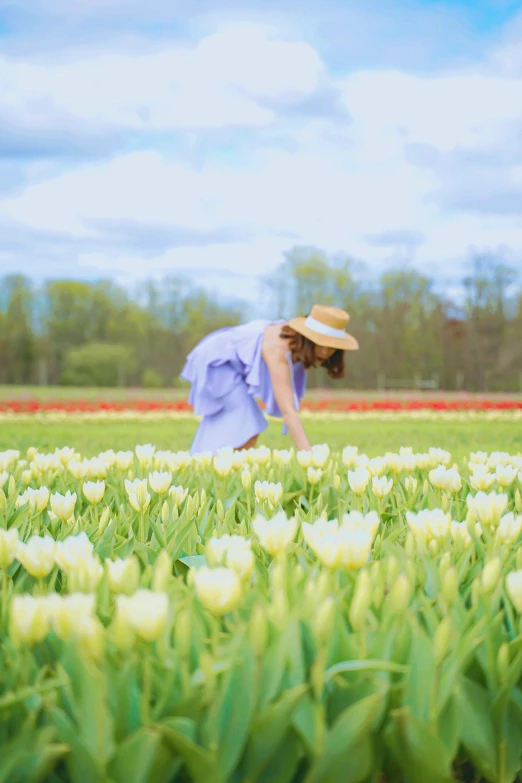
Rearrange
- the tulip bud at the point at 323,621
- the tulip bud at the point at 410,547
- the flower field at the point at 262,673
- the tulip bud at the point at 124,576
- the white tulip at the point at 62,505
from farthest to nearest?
the white tulip at the point at 62,505
the tulip bud at the point at 410,547
the tulip bud at the point at 124,576
the tulip bud at the point at 323,621
the flower field at the point at 262,673

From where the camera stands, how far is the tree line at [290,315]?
126 ft

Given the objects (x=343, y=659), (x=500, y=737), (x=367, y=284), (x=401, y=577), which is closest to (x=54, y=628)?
(x=343, y=659)

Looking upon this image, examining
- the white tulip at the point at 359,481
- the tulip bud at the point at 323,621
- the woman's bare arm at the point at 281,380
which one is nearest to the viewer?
the tulip bud at the point at 323,621

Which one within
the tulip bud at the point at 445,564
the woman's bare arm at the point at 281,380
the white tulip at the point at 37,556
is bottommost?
the tulip bud at the point at 445,564

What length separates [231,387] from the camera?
621 cm

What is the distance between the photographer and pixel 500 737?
4.72 feet

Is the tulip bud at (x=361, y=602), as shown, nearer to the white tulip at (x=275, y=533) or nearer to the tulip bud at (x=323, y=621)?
the tulip bud at (x=323, y=621)

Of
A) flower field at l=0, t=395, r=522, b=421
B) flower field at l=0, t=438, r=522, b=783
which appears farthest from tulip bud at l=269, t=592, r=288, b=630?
flower field at l=0, t=395, r=522, b=421

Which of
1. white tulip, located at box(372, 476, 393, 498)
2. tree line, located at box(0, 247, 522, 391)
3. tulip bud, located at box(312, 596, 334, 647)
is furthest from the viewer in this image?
tree line, located at box(0, 247, 522, 391)

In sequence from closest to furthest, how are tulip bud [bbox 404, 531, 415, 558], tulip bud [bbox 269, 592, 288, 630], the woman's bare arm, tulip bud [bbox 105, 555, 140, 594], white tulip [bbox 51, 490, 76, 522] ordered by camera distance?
tulip bud [bbox 269, 592, 288, 630], tulip bud [bbox 105, 555, 140, 594], tulip bud [bbox 404, 531, 415, 558], white tulip [bbox 51, 490, 76, 522], the woman's bare arm

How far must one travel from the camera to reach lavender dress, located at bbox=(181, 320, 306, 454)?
238 inches

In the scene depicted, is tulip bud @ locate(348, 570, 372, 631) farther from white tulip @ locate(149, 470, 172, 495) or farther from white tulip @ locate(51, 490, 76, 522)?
white tulip @ locate(149, 470, 172, 495)

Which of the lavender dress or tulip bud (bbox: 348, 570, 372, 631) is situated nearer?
tulip bud (bbox: 348, 570, 372, 631)

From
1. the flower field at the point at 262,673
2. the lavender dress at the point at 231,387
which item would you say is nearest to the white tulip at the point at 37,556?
the flower field at the point at 262,673
